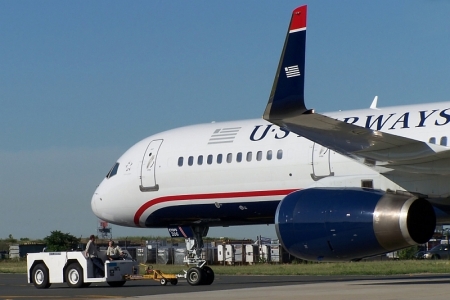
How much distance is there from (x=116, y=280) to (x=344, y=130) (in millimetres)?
10125

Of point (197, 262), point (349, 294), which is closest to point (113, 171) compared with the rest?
point (197, 262)

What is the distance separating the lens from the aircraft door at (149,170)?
Answer: 76.5ft

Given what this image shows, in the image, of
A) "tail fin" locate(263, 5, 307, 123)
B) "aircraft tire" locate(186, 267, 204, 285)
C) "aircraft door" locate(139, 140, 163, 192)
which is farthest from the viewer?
"aircraft door" locate(139, 140, 163, 192)

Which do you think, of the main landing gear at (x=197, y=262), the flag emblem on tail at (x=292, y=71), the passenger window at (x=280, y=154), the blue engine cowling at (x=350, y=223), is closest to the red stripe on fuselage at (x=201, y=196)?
the passenger window at (x=280, y=154)

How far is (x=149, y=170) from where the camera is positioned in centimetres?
2348

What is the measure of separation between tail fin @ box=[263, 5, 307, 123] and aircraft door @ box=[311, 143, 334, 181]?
3864 millimetres

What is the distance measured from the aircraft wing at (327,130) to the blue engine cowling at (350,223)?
30.4 inches

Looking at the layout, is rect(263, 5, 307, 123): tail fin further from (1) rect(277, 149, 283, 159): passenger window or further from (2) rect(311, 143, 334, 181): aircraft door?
(1) rect(277, 149, 283, 159): passenger window

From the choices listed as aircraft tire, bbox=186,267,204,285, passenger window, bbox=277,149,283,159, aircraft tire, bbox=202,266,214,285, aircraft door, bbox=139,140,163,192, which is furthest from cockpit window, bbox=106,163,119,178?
passenger window, bbox=277,149,283,159

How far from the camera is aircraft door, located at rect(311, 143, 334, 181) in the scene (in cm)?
1986

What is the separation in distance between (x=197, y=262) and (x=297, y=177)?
4.09 m

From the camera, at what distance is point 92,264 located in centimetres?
2447

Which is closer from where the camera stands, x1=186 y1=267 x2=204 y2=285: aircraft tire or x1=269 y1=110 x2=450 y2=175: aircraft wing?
x1=269 y1=110 x2=450 y2=175: aircraft wing

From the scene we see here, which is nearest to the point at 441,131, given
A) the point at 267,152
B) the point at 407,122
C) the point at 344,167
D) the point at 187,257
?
the point at 407,122
